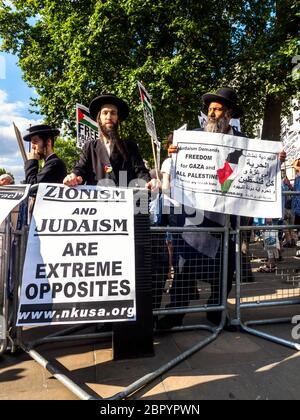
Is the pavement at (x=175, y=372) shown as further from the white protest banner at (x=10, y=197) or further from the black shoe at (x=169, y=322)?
the white protest banner at (x=10, y=197)

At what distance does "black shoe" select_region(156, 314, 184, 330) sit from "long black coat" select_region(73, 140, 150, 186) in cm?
144

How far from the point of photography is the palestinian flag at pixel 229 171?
324 centimetres

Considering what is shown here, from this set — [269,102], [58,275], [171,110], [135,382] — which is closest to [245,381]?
[135,382]

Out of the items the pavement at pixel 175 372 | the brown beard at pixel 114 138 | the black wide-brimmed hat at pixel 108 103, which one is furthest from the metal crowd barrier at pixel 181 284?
the black wide-brimmed hat at pixel 108 103

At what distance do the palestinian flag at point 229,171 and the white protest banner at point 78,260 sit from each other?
1.04m

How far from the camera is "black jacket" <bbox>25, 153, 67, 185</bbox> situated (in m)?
3.46

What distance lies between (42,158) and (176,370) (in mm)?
2563

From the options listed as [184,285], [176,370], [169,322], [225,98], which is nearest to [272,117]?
[225,98]

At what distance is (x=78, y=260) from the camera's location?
250 centimetres

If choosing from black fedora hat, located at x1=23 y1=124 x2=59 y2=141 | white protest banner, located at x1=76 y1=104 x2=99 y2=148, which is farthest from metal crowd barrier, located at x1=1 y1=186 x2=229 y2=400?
white protest banner, located at x1=76 y1=104 x2=99 y2=148

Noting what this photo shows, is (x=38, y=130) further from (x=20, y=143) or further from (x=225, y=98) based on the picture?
(x=225, y=98)

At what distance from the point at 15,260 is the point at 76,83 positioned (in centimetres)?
965

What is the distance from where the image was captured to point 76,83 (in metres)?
11.2

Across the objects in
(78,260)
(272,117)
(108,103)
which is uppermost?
(272,117)
